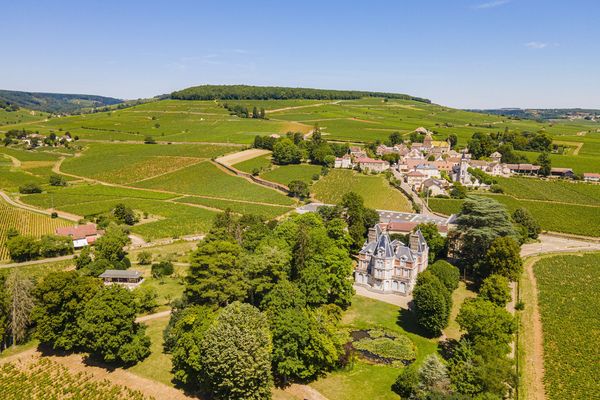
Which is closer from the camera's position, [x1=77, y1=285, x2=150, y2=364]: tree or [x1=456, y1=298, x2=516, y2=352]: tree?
[x1=456, y1=298, x2=516, y2=352]: tree

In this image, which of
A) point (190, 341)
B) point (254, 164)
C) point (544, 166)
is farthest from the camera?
point (254, 164)

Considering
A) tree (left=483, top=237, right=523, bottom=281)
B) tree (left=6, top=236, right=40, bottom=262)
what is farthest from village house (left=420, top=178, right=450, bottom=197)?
tree (left=6, top=236, right=40, bottom=262)

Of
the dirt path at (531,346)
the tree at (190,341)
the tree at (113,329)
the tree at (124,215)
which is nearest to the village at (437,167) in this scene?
the dirt path at (531,346)

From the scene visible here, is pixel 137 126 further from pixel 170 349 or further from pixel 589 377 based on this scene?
pixel 589 377

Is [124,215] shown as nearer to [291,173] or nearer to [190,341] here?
[291,173]

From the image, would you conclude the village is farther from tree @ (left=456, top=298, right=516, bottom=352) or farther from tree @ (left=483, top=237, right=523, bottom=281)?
tree @ (left=456, top=298, right=516, bottom=352)

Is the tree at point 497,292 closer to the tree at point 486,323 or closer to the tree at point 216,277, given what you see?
the tree at point 486,323

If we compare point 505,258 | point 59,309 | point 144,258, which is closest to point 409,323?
point 505,258
